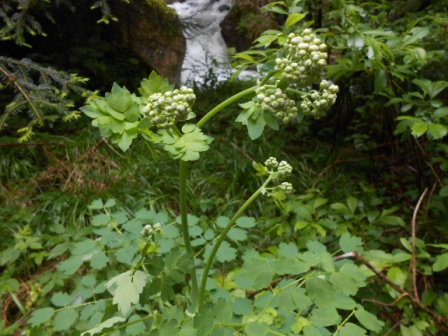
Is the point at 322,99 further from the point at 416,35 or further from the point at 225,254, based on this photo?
Result: the point at 416,35

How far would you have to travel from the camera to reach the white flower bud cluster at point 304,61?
830 mm

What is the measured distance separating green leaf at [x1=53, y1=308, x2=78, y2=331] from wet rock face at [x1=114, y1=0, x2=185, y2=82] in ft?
11.5

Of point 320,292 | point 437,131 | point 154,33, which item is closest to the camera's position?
point 320,292

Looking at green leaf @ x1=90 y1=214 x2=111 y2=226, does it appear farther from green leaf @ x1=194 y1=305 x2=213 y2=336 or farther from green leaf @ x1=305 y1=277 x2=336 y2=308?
green leaf @ x1=305 y1=277 x2=336 y2=308

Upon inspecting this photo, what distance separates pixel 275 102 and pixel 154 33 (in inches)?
176

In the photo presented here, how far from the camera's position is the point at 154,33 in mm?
4875

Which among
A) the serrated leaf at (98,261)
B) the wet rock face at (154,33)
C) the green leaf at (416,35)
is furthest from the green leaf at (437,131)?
the wet rock face at (154,33)

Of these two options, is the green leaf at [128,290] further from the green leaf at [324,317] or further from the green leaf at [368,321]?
the green leaf at [368,321]

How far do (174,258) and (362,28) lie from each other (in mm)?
1512

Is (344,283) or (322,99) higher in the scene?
(322,99)

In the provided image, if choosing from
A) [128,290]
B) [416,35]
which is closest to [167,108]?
[128,290]

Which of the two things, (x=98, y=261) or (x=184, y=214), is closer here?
(x=184, y=214)

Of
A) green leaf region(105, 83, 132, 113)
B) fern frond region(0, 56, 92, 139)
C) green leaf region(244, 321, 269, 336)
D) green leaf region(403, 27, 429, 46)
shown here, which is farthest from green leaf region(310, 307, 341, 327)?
fern frond region(0, 56, 92, 139)

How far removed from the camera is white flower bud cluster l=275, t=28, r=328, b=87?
830 millimetres
